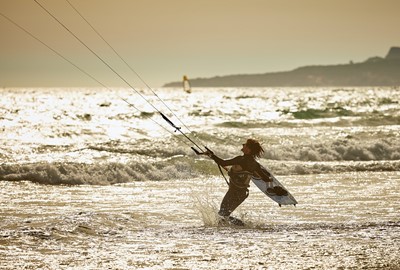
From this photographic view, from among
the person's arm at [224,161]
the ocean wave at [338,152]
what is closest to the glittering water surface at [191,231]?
the person's arm at [224,161]

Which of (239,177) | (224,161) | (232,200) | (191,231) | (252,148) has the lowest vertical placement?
(191,231)

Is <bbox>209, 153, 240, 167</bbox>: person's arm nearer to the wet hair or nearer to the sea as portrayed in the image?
the wet hair

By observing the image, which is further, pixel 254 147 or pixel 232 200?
pixel 232 200

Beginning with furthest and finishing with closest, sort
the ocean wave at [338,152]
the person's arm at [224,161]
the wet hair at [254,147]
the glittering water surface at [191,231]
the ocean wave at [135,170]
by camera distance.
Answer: the ocean wave at [338,152] < the ocean wave at [135,170] < the wet hair at [254,147] < the person's arm at [224,161] < the glittering water surface at [191,231]

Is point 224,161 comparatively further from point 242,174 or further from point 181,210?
point 181,210

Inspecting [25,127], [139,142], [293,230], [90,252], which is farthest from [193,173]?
[25,127]

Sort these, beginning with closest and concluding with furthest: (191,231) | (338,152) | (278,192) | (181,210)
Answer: (191,231), (278,192), (181,210), (338,152)

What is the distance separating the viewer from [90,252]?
9078 mm

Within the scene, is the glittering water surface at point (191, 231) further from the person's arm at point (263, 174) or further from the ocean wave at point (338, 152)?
the ocean wave at point (338, 152)

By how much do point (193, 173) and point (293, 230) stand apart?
487 inches

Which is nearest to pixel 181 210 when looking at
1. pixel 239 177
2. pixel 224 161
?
pixel 239 177

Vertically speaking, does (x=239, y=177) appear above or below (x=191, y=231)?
above

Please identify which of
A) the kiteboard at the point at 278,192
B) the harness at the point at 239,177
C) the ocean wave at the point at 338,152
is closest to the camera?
the harness at the point at 239,177

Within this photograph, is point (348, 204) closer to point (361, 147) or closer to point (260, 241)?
point (260, 241)
